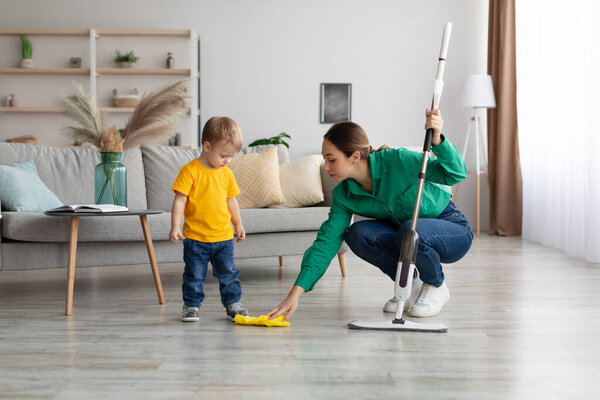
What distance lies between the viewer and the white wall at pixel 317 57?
6270 millimetres

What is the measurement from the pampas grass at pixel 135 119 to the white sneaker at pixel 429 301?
1349mm

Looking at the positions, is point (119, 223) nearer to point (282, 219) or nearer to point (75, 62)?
point (282, 219)

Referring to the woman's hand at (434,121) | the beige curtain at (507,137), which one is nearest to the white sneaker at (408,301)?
the woman's hand at (434,121)

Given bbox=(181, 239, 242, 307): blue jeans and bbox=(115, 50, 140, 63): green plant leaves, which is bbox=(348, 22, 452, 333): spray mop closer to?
bbox=(181, 239, 242, 307): blue jeans

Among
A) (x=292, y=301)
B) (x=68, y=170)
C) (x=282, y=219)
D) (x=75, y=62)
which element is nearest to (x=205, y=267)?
(x=292, y=301)

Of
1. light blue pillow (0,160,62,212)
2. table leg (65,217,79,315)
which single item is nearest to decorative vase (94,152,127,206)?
table leg (65,217,79,315)

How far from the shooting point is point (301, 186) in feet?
12.1

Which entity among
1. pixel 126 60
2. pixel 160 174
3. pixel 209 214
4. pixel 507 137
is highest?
pixel 126 60

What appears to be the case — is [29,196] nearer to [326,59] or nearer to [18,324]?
[18,324]

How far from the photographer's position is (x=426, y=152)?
2172 mm

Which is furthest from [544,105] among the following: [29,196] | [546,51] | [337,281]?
[29,196]

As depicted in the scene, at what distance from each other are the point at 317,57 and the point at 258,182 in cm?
299

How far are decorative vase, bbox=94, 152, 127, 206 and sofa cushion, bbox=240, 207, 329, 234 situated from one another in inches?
24.3

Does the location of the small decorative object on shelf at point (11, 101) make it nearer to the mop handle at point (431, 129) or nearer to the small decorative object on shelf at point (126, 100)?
the small decorative object on shelf at point (126, 100)
